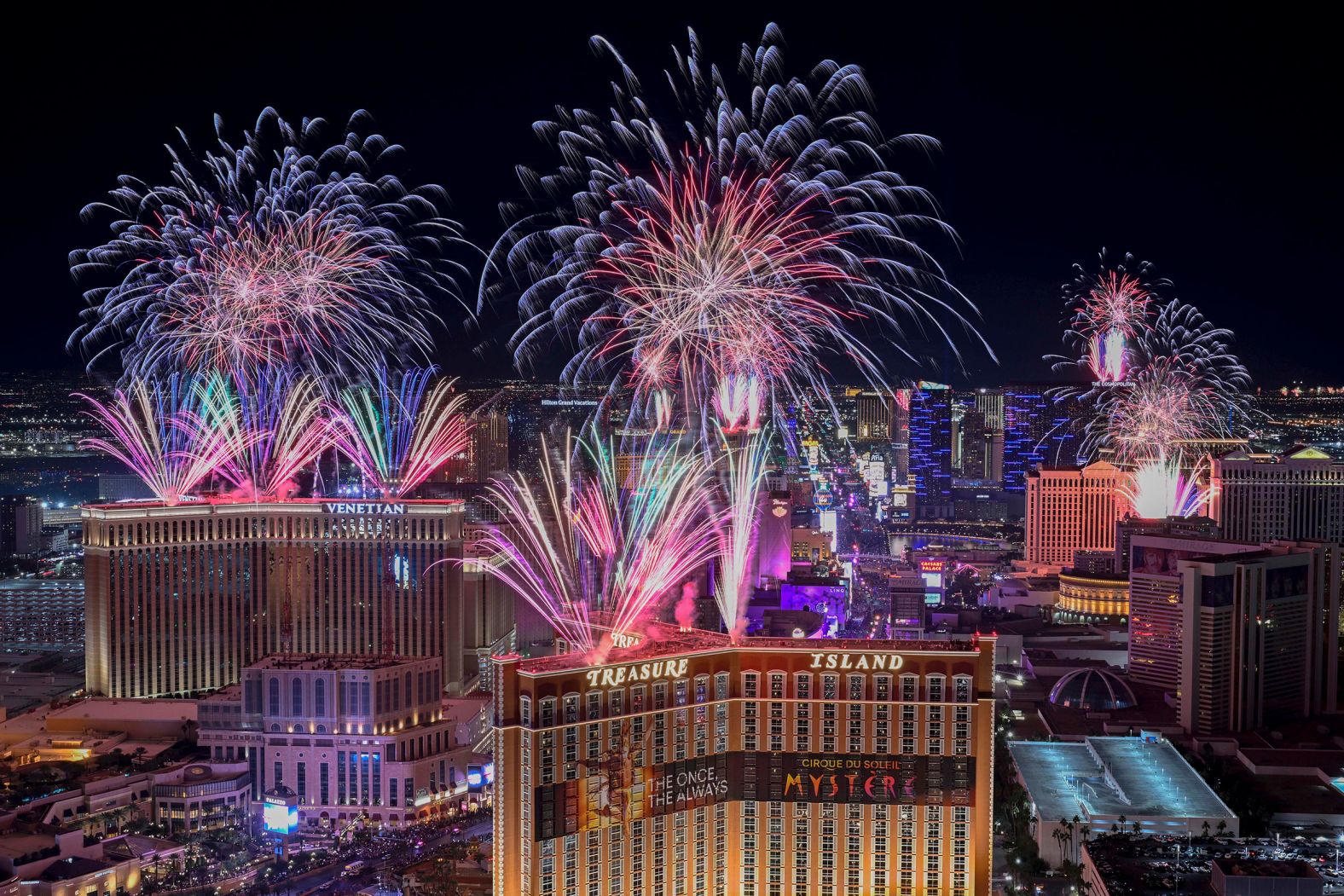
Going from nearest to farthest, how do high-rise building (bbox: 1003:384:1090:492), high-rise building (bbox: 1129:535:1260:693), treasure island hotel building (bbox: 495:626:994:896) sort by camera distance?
treasure island hotel building (bbox: 495:626:994:896), high-rise building (bbox: 1129:535:1260:693), high-rise building (bbox: 1003:384:1090:492)

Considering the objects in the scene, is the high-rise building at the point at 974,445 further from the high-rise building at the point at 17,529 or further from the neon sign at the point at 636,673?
the neon sign at the point at 636,673

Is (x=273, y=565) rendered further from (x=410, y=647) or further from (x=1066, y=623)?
(x=1066, y=623)

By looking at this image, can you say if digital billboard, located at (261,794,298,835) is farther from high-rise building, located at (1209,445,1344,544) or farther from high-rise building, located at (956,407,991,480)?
high-rise building, located at (956,407,991,480)

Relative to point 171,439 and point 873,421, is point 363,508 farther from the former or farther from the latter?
point 873,421

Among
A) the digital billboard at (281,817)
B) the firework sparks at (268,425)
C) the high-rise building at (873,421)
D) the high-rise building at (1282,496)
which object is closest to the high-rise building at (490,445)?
the firework sparks at (268,425)

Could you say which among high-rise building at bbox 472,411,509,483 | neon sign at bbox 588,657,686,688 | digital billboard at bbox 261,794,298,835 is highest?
high-rise building at bbox 472,411,509,483

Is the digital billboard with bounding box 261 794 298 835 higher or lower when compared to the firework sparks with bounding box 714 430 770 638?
lower

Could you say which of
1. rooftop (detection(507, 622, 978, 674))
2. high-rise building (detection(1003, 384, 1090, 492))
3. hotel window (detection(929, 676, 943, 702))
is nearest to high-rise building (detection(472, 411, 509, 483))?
rooftop (detection(507, 622, 978, 674))
